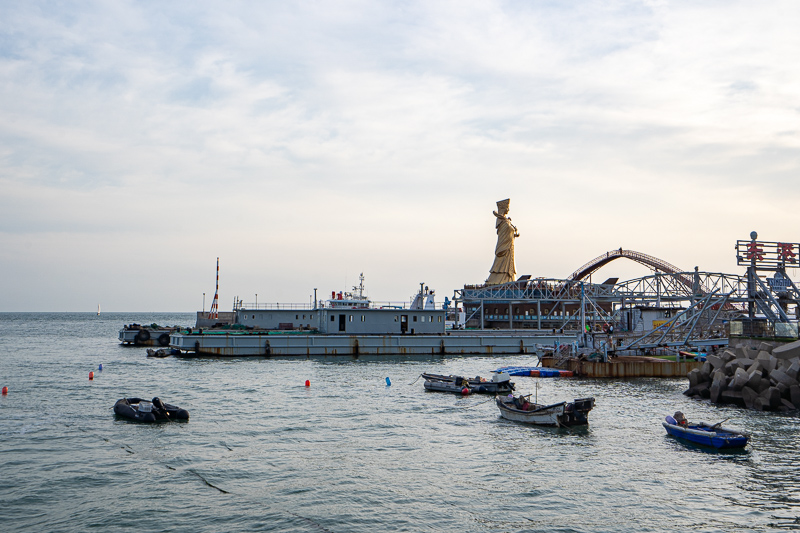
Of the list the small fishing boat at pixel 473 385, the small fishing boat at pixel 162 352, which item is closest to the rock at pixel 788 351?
the small fishing boat at pixel 473 385

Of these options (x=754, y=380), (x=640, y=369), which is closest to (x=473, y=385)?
(x=754, y=380)

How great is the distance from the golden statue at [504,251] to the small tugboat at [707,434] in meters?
84.2

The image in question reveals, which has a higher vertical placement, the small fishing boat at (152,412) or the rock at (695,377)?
the rock at (695,377)

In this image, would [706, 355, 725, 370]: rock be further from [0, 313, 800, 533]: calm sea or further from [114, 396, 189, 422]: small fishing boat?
[114, 396, 189, 422]: small fishing boat

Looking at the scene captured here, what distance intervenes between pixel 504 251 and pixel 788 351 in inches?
3048

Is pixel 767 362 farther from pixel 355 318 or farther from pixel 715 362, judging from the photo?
pixel 355 318

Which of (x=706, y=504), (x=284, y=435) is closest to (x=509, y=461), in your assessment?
(x=706, y=504)

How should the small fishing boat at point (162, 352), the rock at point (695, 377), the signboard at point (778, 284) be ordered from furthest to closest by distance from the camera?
the small fishing boat at point (162, 352)
the signboard at point (778, 284)
the rock at point (695, 377)

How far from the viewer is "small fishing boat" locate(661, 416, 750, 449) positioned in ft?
90.5

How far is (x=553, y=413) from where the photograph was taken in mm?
33281

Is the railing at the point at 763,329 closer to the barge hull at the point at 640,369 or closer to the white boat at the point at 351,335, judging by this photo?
the barge hull at the point at 640,369

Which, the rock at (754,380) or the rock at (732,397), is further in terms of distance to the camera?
the rock at (732,397)

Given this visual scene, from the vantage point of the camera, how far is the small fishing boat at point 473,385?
1752 inches

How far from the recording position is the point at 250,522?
1956cm
